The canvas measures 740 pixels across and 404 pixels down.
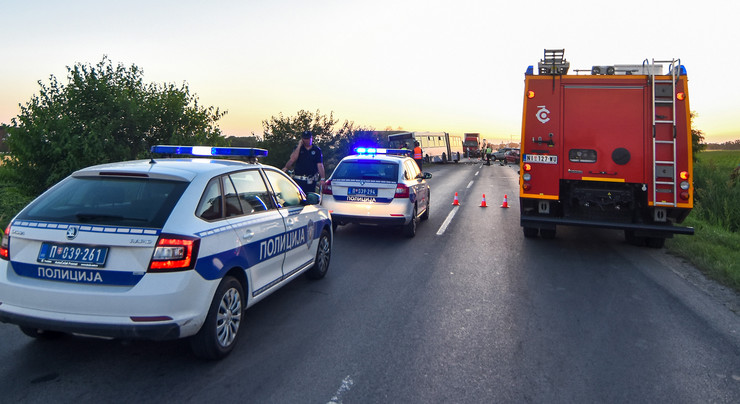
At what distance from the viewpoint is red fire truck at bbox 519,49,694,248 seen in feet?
27.6

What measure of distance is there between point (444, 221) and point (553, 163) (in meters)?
3.94

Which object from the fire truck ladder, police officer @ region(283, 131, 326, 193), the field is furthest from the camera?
police officer @ region(283, 131, 326, 193)

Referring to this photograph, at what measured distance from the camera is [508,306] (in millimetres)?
5840

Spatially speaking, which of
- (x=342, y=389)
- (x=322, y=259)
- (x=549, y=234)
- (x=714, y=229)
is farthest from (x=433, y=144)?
(x=342, y=389)

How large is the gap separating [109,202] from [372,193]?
5.96 meters

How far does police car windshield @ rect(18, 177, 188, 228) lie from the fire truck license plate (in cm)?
650

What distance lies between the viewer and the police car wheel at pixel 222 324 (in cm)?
403

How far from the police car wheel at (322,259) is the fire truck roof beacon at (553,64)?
502 centimetres

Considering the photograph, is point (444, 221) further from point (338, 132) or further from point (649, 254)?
point (338, 132)

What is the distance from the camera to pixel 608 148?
877 centimetres

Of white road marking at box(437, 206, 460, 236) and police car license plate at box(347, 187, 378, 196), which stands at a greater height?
police car license plate at box(347, 187, 378, 196)

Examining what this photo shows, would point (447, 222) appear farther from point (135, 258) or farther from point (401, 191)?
point (135, 258)

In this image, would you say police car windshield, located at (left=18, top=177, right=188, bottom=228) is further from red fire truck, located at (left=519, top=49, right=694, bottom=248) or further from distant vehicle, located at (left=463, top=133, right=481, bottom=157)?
distant vehicle, located at (left=463, top=133, right=481, bottom=157)

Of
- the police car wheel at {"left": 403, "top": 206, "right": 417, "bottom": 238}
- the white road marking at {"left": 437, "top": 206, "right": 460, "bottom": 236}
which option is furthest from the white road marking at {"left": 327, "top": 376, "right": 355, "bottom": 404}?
the white road marking at {"left": 437, "top": 206, "right": 460, "bottom": 236}
